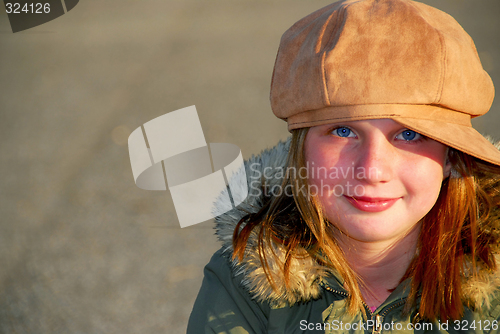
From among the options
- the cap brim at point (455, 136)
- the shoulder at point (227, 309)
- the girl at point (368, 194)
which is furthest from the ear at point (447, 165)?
the shoulder at point (227, 309)

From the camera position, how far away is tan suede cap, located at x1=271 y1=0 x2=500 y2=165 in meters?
0.76

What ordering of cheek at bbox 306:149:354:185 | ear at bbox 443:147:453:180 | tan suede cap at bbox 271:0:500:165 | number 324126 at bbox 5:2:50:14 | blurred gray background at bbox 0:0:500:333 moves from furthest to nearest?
1. number 324126 at bbox 5:2:50:14
2. blurred gray background at bbox 0:0:500:333
3. ear at bbox 443:147:453:180
4. cheek at bbox 306:149:354:185
5. tan suede cap at bbox 271:0:500:165

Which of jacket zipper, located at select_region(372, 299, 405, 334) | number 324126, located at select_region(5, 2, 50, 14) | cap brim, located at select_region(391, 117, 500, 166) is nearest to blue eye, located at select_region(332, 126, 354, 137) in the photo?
cap brim, located at select_region(391, 117, 500, 166)

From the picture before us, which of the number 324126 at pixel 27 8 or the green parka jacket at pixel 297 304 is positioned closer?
the green parka jacket at pixel 297 304

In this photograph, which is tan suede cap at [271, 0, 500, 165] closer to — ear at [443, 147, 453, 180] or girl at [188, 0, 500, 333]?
girl at [188, 0, 500, 333]

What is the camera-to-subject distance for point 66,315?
2117 mm

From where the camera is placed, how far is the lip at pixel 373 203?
34.1 inches

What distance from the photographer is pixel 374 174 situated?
81 centimetres

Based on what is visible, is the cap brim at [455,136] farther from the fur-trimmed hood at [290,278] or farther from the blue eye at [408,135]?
the fur-trimmed hood at [290,278]

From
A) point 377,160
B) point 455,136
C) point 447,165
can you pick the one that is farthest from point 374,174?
point 447,165

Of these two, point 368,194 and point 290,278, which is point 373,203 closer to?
point 368,194

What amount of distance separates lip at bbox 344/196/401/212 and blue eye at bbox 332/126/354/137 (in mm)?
129

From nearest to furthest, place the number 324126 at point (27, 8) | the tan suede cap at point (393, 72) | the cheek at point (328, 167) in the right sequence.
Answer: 1. the tan suede cap at point (393, 72)
2. the cheek at point (328, 167)
3. the number 324126 at point (27, 8)

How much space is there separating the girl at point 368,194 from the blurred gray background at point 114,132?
4.01ft
